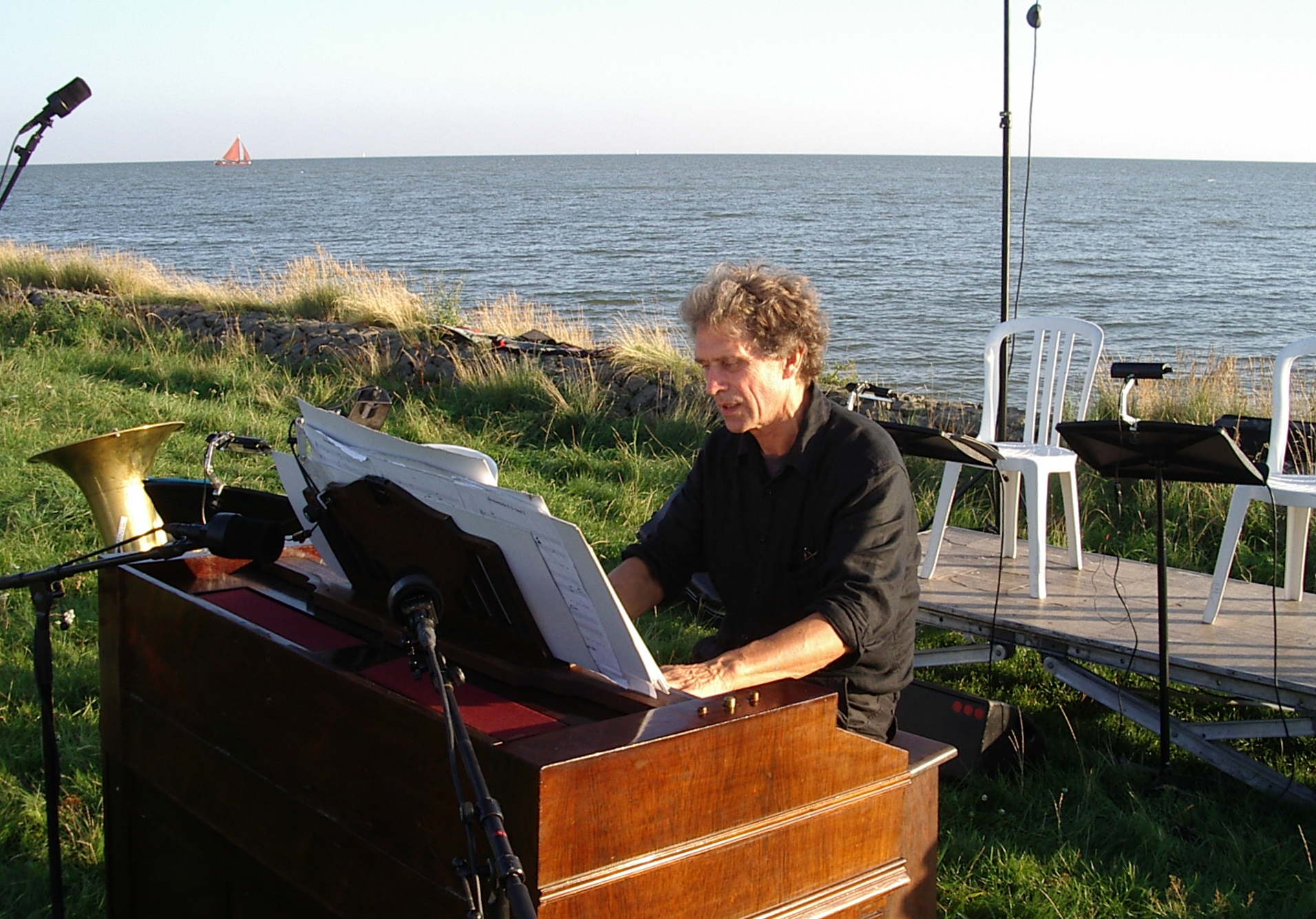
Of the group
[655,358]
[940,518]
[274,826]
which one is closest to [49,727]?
[274,826]

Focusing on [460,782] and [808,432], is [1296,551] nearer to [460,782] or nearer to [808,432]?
[808,432]

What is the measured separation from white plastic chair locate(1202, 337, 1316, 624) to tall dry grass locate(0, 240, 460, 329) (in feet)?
29.0

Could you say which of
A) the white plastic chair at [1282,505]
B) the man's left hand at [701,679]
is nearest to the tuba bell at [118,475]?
the man's left hand at [701,679]

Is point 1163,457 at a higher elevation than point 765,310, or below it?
below

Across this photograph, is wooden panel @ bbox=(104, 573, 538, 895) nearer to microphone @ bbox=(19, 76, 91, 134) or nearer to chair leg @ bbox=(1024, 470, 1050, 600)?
microphone @ bbox=(19, 76, 91, 134)

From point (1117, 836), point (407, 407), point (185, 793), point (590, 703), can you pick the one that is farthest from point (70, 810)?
point (407, 407)

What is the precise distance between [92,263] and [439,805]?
16.8 meters

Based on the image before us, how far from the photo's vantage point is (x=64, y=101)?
4.01 meters

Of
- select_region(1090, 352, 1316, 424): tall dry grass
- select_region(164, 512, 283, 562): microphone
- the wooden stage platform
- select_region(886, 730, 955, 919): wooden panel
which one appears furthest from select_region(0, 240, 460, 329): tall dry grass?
select_region(886, 730, 955, 919): wooden panel

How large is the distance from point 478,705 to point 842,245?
39.2 metres

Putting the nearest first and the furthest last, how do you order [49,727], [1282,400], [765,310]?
[49,727], [765,310], [1282,400]

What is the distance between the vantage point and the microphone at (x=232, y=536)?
2418 millimetres

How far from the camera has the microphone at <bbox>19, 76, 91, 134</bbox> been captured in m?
3.96

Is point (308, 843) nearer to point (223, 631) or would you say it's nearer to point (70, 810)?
point (223, 631)
